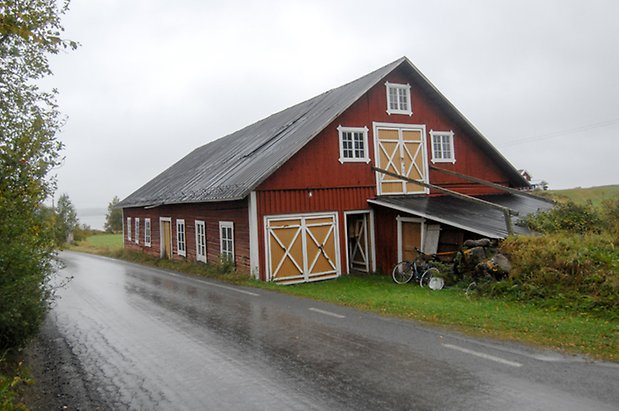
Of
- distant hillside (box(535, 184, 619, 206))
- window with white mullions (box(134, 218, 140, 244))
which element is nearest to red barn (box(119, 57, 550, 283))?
distant hillside (box(535, 184, 619, 206))

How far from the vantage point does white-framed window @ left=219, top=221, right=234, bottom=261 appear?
647 inches

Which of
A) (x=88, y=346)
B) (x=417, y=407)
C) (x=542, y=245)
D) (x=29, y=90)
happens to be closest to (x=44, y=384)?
(x=88, y=346)

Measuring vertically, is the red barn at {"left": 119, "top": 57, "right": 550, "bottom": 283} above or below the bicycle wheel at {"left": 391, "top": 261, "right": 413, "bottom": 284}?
above

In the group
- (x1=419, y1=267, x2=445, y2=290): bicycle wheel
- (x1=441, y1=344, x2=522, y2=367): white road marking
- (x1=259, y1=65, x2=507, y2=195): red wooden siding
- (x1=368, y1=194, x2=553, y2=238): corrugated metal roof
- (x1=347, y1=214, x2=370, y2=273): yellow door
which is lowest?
(x1=441, y1=344, x2=522, y2=367): white road marking

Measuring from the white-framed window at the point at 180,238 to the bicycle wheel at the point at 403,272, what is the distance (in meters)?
10.7

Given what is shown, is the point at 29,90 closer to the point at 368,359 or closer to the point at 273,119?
the point at 368,359

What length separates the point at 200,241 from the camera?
19297 mm

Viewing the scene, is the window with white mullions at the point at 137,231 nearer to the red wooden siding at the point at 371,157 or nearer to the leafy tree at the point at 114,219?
the red wooden siding at the point at 371,157

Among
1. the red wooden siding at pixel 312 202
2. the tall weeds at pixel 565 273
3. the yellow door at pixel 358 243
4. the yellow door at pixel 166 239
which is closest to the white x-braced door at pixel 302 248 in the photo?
the red wooden siding at pixel 312 202

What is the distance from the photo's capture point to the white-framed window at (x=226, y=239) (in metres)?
16.4

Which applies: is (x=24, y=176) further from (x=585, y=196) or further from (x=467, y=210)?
(x=585, y=196)

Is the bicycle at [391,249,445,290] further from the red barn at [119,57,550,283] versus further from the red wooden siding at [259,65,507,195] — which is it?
the red wooden siding at [259,65,507,195]

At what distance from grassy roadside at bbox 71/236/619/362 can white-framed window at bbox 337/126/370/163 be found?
4814 millimetres

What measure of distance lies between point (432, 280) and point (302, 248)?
15.3 feet
